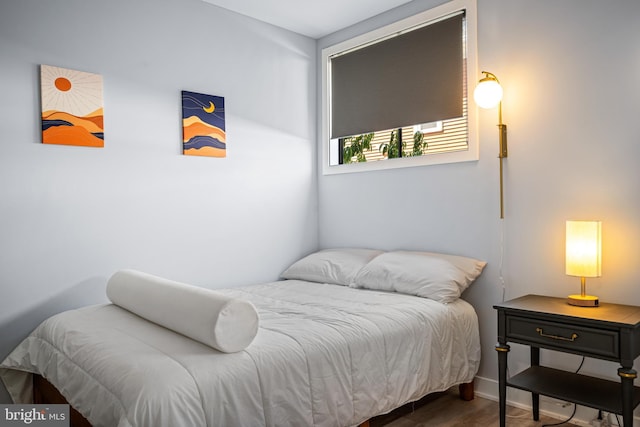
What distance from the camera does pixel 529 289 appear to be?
8.91 feet

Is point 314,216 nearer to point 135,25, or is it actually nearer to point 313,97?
point 313,97

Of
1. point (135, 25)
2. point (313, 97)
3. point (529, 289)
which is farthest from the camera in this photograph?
point (313, 97)

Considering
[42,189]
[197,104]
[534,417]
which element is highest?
[197,104]

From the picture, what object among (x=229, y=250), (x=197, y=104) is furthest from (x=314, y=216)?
(x=197, y=104)

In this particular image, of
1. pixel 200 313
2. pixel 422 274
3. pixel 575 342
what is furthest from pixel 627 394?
pixel 200 313

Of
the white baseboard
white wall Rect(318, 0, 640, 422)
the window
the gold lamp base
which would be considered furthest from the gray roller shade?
the white baseboard

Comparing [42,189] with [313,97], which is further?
[313,97]

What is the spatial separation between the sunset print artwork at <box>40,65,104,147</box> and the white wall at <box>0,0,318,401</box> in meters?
0.05

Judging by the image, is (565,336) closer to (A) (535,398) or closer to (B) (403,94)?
(A) (535,398)

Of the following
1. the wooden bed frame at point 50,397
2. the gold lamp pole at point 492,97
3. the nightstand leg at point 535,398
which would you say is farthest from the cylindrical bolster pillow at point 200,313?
the gold lamp pole at point 492,97

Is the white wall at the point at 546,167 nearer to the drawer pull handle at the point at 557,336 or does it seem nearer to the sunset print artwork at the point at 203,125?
the drawer pull handle at the point at 557,336

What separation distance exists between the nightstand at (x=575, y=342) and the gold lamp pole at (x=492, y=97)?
728 mm

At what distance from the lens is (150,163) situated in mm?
2975

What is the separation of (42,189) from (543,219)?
279 centimetres
